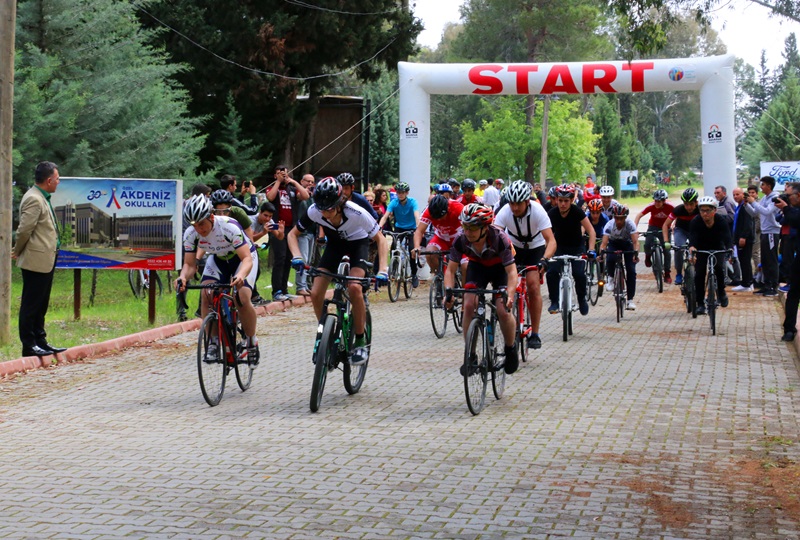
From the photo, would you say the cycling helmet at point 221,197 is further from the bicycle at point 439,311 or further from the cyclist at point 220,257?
the bicycle at point 439,311

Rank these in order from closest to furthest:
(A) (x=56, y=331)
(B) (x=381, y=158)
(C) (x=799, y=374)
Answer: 1. (C) (x=799, y=374)
2. (A) (x=56, y=331)
3. (B) (x=381, y=158)

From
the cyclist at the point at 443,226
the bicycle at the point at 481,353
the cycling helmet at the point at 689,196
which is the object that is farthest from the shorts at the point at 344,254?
the cycling helmet at the point at 689,196

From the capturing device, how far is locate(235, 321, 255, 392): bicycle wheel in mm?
10641

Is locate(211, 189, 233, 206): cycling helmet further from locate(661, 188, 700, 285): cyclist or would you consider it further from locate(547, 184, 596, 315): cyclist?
locate(661, 188, 700, 285): cyclist

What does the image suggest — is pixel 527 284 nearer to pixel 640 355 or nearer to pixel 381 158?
pixel 640 355

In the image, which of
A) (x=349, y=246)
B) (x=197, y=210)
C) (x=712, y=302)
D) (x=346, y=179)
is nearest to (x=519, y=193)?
(x=349, y=246)

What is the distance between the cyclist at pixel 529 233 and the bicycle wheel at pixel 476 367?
2907mm

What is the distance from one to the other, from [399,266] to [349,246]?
9.62m

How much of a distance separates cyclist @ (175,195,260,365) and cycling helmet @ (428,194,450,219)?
4.84 metres

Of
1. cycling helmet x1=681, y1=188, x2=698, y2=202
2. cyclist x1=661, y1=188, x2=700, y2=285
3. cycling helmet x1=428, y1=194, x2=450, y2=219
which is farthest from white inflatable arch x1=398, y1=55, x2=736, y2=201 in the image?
cycling helmet x1=428, y1=194, x2=450, y2=219

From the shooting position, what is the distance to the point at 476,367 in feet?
31.4

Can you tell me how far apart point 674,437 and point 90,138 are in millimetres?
17879

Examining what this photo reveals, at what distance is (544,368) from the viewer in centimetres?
1248

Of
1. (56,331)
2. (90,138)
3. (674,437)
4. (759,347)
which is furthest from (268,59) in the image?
(674,437)
